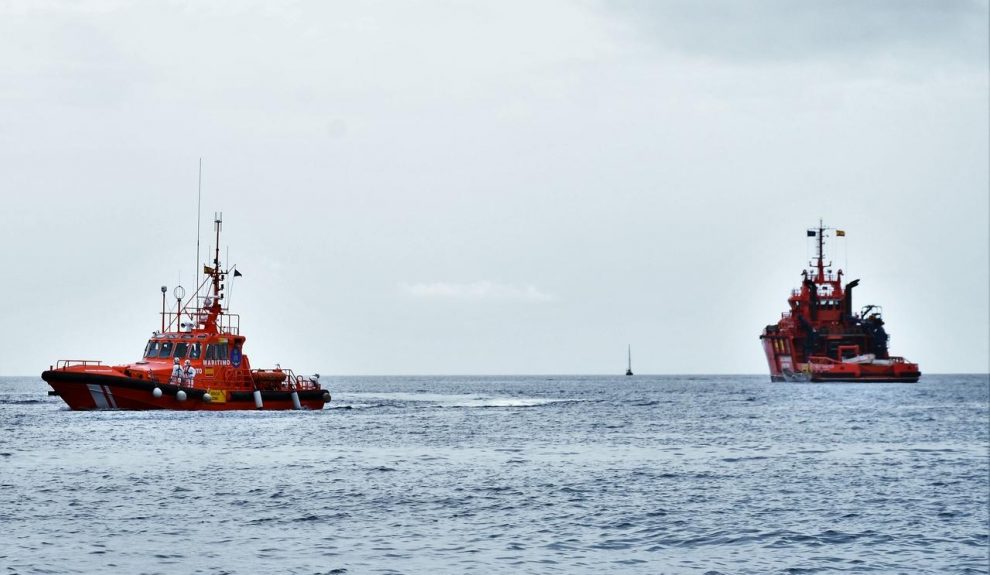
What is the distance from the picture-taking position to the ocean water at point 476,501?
2153 centimetres

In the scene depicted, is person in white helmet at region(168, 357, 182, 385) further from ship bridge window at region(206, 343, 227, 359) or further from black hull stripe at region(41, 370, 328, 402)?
ship bridge window at region(206, 343, 227, 359)

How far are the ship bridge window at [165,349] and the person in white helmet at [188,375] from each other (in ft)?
4.47

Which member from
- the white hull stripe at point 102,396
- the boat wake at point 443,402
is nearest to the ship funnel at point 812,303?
the boat wake at point 443,402

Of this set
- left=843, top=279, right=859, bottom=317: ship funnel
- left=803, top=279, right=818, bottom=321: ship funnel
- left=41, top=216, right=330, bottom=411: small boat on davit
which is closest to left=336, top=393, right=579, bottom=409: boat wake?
left=41, top=216, right=330, bottom=411: small boat on davit

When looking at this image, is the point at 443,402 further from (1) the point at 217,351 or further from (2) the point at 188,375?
(2) the point at 188,375

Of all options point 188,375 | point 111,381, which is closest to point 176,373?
point 188,375

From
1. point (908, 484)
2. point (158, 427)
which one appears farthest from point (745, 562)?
point (158, 427)

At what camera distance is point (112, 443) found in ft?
139

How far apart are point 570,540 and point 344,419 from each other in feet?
133

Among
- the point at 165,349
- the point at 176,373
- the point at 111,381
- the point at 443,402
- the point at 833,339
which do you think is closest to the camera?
the point at 111,381

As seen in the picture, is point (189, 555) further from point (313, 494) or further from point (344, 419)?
point (344, 419)

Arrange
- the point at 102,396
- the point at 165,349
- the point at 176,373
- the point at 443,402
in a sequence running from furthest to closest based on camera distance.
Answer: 1. the point at 443,402
2. the point at 165,349
3. the point at 176,373
4. the point at 102,396

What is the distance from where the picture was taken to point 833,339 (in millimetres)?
153875

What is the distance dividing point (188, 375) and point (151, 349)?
11.0ft
